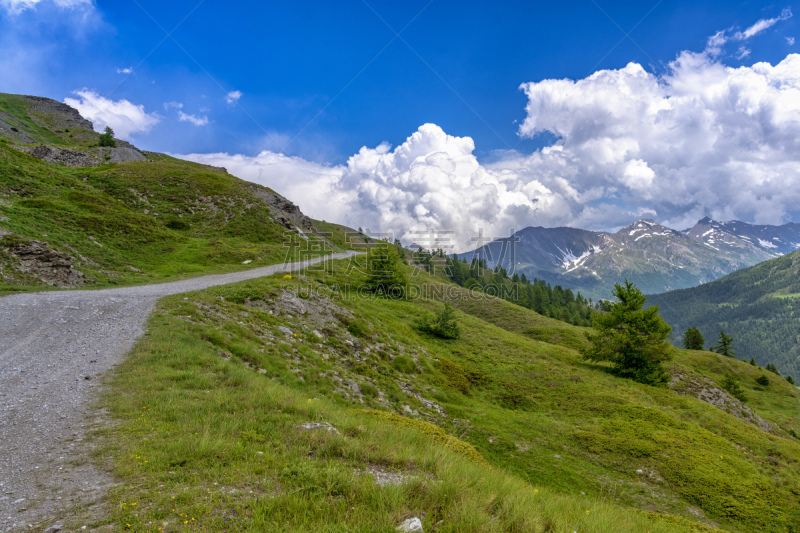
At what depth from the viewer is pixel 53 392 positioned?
765 cm

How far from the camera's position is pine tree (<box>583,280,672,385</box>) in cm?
2825

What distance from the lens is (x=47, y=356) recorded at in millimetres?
9633

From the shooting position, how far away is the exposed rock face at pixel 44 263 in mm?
19375

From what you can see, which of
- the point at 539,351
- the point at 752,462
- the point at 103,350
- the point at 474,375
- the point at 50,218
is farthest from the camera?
the point at 539,351

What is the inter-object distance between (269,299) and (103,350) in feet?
27.7

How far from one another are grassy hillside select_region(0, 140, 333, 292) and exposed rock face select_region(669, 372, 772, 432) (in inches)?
1860

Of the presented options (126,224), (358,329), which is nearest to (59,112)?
(126,224)

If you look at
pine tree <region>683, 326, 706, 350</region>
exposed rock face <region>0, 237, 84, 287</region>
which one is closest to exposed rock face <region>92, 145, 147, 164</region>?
exposed rock face <region>0, 237, 84, 287</region>

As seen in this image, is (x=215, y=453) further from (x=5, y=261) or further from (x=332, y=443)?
(x=5, y=261)

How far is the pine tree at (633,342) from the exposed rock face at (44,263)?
4118cm

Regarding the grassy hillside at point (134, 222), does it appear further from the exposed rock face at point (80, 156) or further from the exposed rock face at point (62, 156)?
the exposed rock face at point (80, 156)

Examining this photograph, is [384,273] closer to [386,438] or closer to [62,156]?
[386,438]

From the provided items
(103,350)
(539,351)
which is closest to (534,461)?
(103,350)

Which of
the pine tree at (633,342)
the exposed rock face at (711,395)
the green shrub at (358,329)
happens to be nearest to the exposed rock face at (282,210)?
the green shrub at (358,329)
